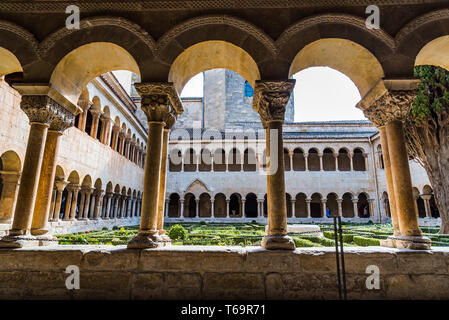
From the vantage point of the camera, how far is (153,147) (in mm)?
3873

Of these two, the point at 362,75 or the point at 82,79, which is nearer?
the point at 362,75

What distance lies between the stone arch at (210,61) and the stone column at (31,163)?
6.30 feet

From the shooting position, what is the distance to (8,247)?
3.50 metres

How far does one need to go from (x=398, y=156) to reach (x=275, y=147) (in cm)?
170

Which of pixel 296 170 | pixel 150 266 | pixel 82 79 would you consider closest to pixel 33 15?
pixel 82 79

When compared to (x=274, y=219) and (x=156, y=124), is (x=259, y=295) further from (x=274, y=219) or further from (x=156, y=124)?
(x=156, y=124)

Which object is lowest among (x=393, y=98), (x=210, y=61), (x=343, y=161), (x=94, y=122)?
(x=393, y=98)

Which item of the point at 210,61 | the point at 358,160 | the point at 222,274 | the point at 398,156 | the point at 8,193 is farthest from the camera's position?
the point at 358,160

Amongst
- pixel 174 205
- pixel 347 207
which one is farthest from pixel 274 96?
pixel 347 207

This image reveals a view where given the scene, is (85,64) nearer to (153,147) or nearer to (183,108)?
(183,108)

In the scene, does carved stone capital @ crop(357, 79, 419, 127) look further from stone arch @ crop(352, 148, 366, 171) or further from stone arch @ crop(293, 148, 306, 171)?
stone arch @ crop(352, 148, 366, 171)

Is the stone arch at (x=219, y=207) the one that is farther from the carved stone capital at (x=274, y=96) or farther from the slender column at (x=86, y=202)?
the carved stone capital at (x=274, y=96)

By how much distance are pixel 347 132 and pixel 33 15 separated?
23210 mm

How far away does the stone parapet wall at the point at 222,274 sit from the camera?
3.22 meters
